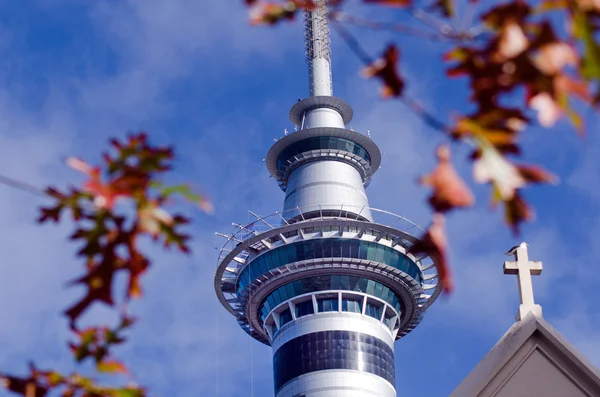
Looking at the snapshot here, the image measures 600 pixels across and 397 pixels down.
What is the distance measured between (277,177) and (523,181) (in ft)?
427

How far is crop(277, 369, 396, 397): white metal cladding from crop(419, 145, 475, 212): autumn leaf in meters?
111

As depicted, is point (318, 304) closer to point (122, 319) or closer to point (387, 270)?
point (387, 270)

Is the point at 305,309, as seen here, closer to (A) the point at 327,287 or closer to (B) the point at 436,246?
(A) the point at 327,287

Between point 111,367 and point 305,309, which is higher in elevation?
point 305,309

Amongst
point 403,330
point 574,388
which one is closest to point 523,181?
point 574,388

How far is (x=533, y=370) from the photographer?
79.9 ft

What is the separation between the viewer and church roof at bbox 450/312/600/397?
23938 mm

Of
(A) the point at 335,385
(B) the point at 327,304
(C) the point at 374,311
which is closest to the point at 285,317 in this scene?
(B) the point at 327,304

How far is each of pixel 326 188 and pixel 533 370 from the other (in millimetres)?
101922

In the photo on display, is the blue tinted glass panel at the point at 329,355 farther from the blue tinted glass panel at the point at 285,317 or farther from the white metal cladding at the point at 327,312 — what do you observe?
the blue tinted glass panel at the point at 285,317

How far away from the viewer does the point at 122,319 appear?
6.50m

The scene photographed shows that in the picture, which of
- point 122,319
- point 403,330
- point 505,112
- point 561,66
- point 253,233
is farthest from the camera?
point 403,330

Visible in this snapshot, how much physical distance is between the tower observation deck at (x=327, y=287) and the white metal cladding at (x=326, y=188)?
137mm

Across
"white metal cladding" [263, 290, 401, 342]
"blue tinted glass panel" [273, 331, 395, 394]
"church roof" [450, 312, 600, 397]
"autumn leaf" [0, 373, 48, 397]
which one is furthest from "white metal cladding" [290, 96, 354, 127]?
"autumn leaf" [0, 373, 48, 397]
